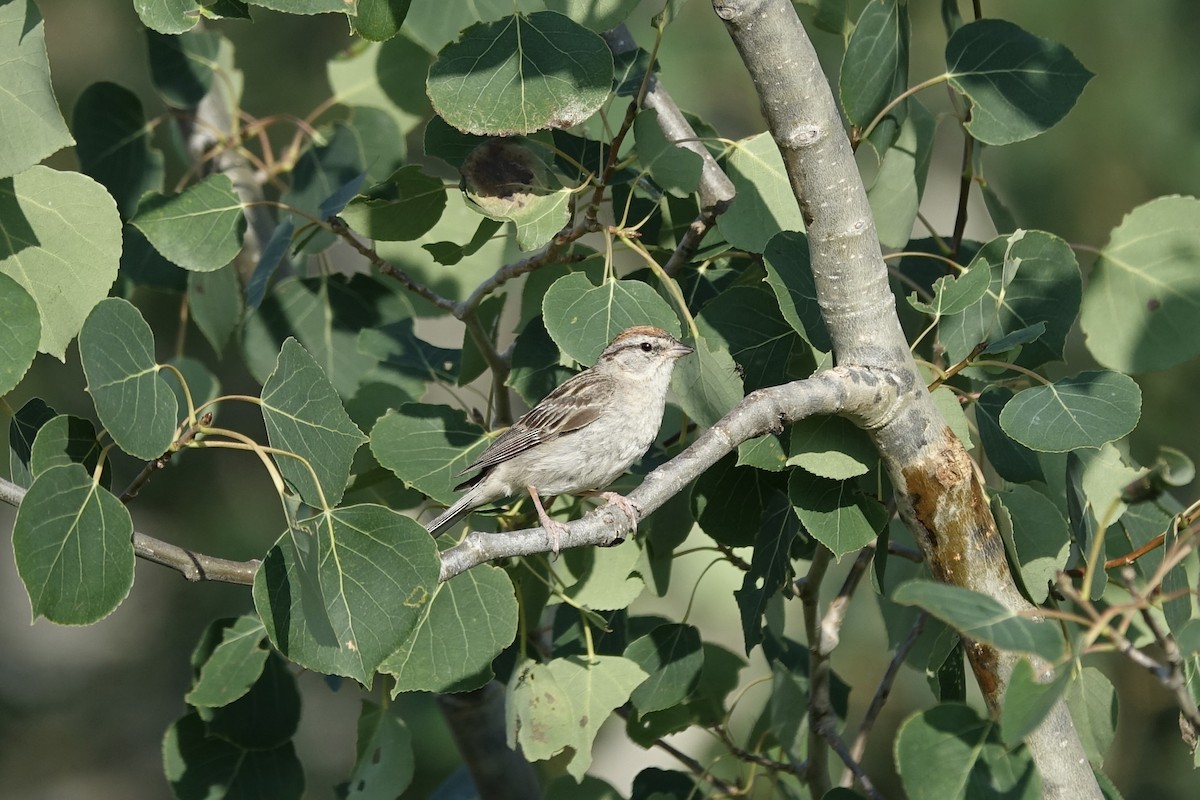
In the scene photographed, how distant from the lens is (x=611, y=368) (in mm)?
3518

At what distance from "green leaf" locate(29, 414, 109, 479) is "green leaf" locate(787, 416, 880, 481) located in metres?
1.36

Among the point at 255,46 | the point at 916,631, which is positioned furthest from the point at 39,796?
the point at 916,631

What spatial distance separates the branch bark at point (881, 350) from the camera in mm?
2242

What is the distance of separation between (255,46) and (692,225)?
598cm

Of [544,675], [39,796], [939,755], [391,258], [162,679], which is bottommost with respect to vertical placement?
[39,796]

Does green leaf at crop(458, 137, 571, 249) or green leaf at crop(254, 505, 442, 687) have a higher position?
green leaf at crop(458, 137, 571, 249)

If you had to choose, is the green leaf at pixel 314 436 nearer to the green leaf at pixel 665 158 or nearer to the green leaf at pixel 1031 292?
the green leaf at pixel 665 158

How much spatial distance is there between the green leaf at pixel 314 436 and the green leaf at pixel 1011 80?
5.06 feet

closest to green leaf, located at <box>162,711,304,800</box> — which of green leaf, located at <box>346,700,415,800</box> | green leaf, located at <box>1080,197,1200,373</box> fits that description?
green leaf, located at <box>346,700,415,800</box>

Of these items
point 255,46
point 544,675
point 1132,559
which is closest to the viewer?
point 1132,559

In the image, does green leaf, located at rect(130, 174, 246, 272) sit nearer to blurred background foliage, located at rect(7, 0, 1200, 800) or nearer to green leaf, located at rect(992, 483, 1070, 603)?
green leaf, located at rect(992, 483, 1070, 603)

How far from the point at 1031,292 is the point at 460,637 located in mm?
Answer: 1477

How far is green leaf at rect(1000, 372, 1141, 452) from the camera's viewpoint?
225 cm

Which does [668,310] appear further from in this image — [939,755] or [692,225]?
[939,755]
